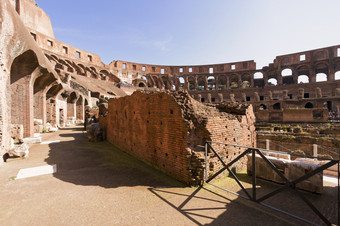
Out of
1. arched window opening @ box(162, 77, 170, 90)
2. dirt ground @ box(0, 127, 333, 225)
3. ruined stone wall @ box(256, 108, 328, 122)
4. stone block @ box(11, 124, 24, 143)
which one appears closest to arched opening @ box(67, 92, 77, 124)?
stone block @ box(11, 124, 24, 143)

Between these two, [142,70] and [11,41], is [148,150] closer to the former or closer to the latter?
[11,41]

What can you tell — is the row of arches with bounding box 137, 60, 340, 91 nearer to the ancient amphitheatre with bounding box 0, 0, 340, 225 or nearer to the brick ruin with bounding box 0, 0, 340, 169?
the brick ruin with bounding box 0, 0, 340, 169

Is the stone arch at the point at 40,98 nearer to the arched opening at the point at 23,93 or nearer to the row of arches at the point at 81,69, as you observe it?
the arched opening at the point at 23,93

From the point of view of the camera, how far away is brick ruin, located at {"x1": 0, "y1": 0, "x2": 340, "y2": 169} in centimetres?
710

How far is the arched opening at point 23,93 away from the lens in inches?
358

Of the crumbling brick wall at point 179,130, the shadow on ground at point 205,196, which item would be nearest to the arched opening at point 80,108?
the shadow on ground at point 205,196

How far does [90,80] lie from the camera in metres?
35.2

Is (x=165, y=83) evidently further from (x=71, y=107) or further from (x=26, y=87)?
(x=26, y=87)

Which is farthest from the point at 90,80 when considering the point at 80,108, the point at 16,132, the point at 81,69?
the point at 16,132

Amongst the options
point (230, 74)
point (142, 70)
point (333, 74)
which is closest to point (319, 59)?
point (333, 74)

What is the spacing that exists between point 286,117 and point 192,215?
25.0 m

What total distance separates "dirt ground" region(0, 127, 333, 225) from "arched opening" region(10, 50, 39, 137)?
587cm

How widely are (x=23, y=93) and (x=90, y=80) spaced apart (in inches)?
1099

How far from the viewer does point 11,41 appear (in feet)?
21.3
